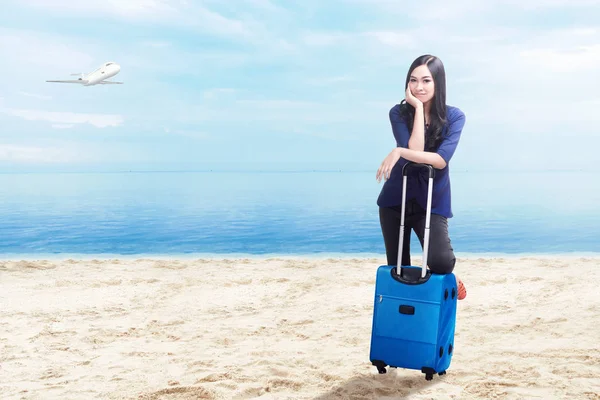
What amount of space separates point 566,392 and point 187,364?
7.48ft

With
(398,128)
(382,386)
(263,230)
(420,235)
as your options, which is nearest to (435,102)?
(398,128)

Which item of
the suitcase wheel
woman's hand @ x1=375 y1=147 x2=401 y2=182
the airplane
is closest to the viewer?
woman's hand @ x1=375 y1=147 x2=401 y2=182

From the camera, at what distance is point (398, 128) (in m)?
3.20

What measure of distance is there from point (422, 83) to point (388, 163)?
21.5 inches

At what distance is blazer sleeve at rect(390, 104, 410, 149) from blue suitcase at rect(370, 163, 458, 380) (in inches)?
5.9

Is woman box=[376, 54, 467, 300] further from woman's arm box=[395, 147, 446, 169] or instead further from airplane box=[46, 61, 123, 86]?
airplane box=[46, 61, 123, 86]

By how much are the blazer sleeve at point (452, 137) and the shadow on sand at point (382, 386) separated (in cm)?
129

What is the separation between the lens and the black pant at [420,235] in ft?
9.99

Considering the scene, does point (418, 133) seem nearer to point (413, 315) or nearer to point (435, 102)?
point (435, 102)

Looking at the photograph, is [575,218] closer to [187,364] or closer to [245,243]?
[245,243]

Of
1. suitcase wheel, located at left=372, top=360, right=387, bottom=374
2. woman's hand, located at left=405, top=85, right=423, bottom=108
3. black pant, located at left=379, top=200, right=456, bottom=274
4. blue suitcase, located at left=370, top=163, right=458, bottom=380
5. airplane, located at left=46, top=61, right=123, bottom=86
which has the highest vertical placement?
airplane, located at left=46, top=61, right=123, bottom=86

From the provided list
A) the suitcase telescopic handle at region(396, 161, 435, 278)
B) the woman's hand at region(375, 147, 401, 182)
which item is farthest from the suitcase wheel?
the woman's hand at region(375, 147, 401, 182)

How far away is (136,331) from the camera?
15.2 ft

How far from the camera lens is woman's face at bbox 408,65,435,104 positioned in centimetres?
315
